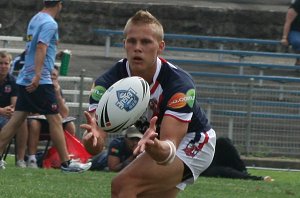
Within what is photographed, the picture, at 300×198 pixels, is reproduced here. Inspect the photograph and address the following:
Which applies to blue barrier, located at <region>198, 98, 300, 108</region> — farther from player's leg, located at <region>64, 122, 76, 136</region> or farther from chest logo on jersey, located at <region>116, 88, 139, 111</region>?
chest logo on jersey, located at <region>116, 88, 139, 111</region>

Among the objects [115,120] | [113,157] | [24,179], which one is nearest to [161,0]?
[113,157]

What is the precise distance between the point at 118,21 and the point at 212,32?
2228 mm

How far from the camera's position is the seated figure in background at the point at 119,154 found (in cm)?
1393

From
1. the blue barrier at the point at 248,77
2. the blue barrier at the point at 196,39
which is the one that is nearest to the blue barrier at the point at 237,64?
the blue barrier at the point at 196,39

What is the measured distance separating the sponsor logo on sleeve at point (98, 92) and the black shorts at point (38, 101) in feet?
18.2

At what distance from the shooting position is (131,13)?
25266 millimetres

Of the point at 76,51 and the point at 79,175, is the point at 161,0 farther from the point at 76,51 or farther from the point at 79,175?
the point at 79,175

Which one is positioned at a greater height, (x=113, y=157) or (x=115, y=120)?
(x=115, y=120)

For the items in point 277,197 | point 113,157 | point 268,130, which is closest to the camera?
point 277,197

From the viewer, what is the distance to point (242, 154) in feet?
56.3

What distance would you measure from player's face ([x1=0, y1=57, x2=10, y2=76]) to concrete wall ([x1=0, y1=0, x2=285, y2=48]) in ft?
35.2

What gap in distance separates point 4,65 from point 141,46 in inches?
276

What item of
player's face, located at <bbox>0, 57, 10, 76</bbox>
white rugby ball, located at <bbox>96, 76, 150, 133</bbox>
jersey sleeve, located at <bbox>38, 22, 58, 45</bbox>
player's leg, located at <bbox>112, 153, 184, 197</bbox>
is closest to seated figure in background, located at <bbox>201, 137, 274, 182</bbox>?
jersey sleeve, located at <bbox>38, 22, 58, 45</bbox>

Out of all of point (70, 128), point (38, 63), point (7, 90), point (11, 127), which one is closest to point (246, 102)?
point (70, 128)
